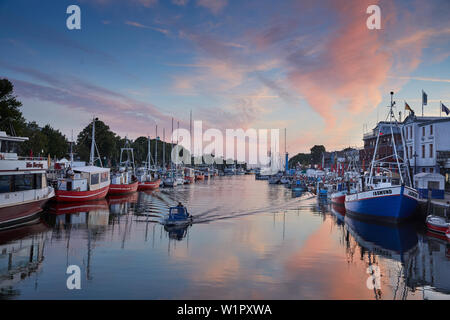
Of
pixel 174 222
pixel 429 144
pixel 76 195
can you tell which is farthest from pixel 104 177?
pixel 429 144

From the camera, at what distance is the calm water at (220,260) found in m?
19.5

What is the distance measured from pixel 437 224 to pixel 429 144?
33.5 metres

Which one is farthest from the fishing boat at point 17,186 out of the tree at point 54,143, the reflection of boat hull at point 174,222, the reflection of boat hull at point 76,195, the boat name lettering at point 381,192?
the tree at point 54,143

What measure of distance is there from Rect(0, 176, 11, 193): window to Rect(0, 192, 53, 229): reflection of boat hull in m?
1.74

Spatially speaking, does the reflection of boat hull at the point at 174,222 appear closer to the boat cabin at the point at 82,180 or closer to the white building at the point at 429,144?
the boat cabin at the point at 82,180

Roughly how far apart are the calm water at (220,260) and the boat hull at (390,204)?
1.75 meters

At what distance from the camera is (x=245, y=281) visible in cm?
2100

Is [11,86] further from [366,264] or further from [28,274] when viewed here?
[366,264]

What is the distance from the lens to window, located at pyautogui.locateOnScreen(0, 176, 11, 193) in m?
34.3

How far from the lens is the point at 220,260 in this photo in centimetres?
2600

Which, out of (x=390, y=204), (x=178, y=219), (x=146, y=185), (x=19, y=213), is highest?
(x=390, y=204)

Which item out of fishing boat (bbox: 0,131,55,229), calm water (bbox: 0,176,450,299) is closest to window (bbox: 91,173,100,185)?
calm water (bbox: 0,176,450,299)

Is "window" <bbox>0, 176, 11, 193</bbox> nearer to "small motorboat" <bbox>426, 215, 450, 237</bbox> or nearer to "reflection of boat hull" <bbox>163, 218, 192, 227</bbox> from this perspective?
"reflection of boat hull" <bbox>163, 218, 192, 227</bbox>

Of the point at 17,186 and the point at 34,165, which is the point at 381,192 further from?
the point at 17,186
